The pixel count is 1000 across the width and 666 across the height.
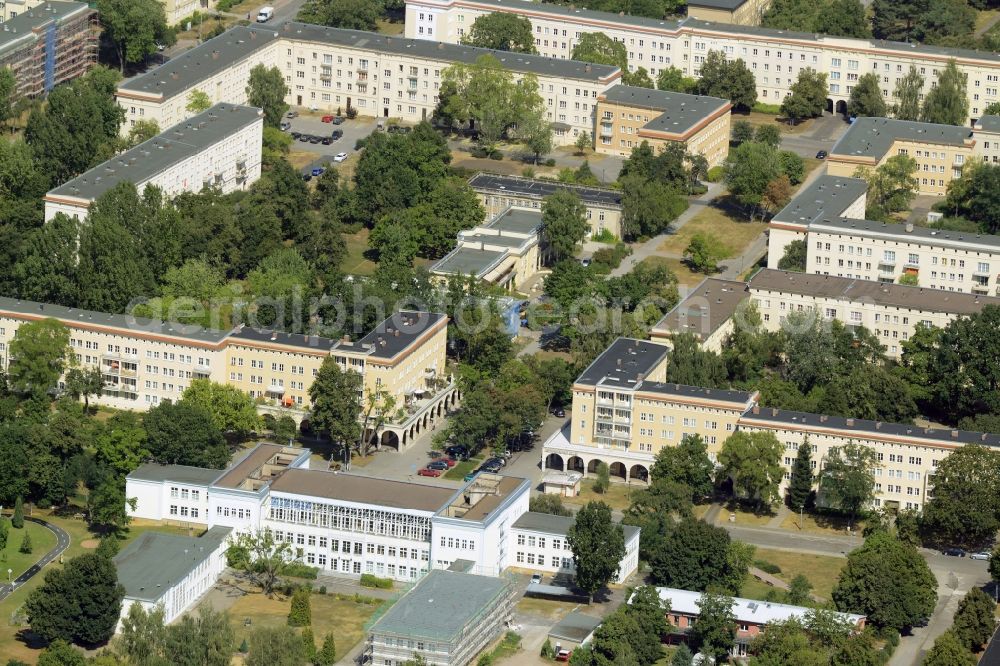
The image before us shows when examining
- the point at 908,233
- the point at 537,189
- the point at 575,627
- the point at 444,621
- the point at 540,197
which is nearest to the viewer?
the point at 444,621

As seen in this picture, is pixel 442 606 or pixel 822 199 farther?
pixel 822 199

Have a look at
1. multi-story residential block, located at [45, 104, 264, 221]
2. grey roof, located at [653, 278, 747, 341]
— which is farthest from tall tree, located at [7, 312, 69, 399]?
grey roof, located at [653, 278, 747, 341]

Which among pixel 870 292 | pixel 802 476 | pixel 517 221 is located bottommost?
pixel 802 476

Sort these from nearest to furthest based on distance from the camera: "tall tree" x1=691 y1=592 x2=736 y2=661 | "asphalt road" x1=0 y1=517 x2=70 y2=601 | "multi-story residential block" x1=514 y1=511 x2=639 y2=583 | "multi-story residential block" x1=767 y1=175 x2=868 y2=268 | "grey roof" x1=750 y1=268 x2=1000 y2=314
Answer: "tall tree" x1=691 y1=592 x2=736 y2=661 < "asphalt road" x1=0 y1=517 x2=70 y2=601 < "multi-story residential block" x1=514 y1=511 x2=639 y2=583 < "grey roof" x1=750 y1=268 x2=1000 y2=314 < "multi-story residential block" x1=767 y1=175 x2=868 y2=268

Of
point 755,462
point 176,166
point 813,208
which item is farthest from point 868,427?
point 176,166

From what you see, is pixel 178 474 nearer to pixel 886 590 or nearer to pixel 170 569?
pixel 170 569

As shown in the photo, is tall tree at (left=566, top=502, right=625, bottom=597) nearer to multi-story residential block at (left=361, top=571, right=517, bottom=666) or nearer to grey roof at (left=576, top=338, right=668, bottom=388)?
multi-story residential block at (left=361, top=571, right=517, bottom=666)

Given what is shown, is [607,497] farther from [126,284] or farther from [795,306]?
[126,284]

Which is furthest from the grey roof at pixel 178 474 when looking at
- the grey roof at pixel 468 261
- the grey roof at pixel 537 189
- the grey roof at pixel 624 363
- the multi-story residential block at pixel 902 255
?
the multi-story residential block at pixel 902 255
